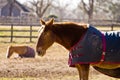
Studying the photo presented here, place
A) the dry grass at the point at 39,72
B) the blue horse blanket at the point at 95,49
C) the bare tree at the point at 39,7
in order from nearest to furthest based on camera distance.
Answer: the blue horse blanket at the point at 95,49
the dry grass at the point at 39,72
the bare tree at the point at 39,7

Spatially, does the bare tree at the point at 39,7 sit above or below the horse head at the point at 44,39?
below

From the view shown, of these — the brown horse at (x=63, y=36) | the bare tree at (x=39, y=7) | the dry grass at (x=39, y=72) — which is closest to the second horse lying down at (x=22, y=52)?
the dry grass at (x=39, y=72)

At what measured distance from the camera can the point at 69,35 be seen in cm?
571

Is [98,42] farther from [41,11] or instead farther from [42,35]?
[41,11]

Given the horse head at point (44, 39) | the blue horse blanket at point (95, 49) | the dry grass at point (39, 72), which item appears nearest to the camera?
the horse head at point (44, 39)

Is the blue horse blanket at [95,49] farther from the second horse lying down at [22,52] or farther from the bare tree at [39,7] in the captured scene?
the bare tree at [39,7]

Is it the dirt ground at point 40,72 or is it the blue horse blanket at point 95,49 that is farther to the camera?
the dirt ground at point 40,72

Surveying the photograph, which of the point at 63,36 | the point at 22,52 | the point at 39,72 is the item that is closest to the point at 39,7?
the point at 22,52

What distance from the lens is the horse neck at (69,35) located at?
569cm

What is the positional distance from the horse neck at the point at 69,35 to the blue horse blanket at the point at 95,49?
72 mm

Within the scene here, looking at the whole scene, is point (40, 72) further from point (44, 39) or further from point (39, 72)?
point (44, 39)

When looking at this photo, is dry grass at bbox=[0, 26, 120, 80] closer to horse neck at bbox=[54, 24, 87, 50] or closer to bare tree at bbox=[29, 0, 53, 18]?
horse neck at bbox=[54, 24, 87, 50]

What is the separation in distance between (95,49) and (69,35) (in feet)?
1.54

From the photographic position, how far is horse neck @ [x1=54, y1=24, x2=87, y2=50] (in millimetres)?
5688
